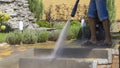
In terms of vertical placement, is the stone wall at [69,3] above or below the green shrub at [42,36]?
above

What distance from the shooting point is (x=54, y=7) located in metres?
18.9

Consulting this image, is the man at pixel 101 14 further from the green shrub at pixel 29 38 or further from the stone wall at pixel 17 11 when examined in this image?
the stone wall at pixel 17 11

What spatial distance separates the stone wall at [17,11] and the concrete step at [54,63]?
8176 mm

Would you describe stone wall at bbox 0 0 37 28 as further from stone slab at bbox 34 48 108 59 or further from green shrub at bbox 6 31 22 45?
stone slab at bbox 34 48 108 59

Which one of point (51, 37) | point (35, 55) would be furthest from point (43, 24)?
point (35, 55)

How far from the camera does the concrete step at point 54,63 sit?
518cm

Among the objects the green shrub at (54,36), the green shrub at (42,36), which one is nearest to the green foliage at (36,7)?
the green shrub at (54,36)

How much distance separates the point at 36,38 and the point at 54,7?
359 inches

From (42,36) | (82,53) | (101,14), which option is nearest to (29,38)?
(42,36)

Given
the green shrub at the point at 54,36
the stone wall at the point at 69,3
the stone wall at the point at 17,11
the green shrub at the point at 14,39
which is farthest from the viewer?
the stone wall at the point at 69,3

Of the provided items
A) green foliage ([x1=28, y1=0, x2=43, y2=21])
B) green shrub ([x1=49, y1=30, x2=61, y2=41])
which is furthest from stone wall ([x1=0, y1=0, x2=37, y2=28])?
green shrub ([x1=49, y1=30, x2=61, y2=41])

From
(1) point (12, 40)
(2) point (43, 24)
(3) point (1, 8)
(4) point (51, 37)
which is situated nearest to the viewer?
(1) point (12, 40)

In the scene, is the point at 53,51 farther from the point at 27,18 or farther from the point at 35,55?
the point at 27,18

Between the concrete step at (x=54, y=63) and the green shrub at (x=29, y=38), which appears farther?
the green shrub at (x=29, y=38)
